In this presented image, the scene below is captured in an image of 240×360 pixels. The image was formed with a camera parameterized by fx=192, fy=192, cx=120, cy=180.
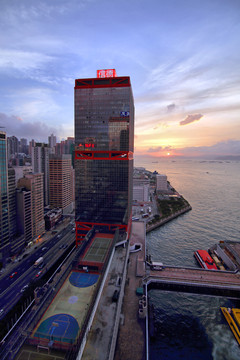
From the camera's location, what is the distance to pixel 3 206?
184 ft

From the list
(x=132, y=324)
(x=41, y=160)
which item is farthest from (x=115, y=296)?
(x=41, y=160)

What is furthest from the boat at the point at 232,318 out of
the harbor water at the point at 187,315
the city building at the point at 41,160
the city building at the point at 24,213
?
the city building at the point at 41,160

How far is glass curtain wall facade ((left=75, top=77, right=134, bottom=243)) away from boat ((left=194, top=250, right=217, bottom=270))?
22.9 meters

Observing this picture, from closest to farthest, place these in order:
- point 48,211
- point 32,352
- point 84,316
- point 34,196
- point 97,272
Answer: point 32,352, point 84,316, point 97,272, point 34,196, point 48,211

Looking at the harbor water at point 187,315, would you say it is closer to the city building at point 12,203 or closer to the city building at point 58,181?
the city building at point 12,203

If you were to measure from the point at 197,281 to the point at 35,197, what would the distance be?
56825mm

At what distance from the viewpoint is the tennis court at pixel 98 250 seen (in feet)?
140

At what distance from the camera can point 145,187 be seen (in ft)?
400

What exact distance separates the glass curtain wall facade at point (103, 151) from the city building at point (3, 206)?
67.9 ft

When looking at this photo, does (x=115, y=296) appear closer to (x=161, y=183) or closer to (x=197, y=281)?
(x=197, y=281)

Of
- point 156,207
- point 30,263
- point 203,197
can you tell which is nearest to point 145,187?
point 156,207

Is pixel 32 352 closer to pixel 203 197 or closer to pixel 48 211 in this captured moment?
pixel 48 211

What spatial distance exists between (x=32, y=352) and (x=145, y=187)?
104897 mm

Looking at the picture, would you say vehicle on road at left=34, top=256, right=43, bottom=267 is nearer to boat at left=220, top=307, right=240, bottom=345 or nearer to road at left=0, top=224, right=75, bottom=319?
road at left=0, top=224, right=75, bottom=319
